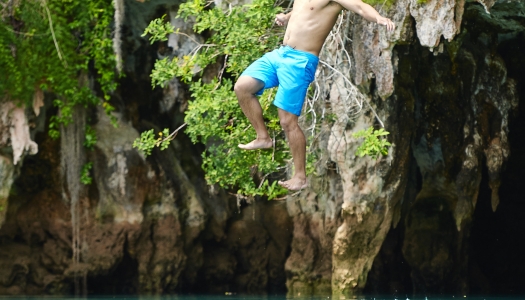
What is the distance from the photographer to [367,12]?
271 inches

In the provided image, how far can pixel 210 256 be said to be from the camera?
643 inches

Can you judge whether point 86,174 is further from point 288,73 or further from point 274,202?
point 288,73

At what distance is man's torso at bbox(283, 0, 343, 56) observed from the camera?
7.30 meters

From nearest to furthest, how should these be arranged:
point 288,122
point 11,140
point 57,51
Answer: point 288,122 → point 11,140 → point 57,51

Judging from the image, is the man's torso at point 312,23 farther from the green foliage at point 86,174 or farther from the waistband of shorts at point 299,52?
the green foliage at point 86,174

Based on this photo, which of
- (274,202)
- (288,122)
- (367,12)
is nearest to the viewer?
(367,12)

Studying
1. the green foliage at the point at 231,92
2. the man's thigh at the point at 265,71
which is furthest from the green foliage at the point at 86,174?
the man's thigh at the point at 265,71

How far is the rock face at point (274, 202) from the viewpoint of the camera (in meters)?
13.0

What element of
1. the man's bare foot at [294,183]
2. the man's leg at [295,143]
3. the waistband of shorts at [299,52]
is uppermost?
the waistband of shorts at [299,52]

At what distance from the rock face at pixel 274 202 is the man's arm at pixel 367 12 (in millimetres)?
5141

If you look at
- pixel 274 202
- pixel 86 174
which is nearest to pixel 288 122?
pixel 86 174

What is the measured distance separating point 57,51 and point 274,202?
446cm

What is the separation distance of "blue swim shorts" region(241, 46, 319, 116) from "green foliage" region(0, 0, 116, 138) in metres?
6.81

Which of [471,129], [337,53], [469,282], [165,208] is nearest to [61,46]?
[165,208]
